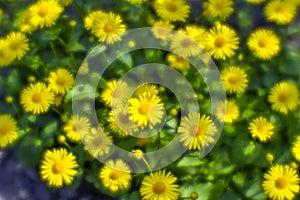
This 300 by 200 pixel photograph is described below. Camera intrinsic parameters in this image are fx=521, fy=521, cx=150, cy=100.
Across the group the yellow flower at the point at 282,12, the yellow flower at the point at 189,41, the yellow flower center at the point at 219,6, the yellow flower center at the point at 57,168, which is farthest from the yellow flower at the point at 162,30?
the yellow flower center at the point at 57,168

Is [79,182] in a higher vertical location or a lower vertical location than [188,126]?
lower

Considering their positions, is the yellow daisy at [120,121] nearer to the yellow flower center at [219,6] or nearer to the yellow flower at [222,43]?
the yellow flower at [222,43]

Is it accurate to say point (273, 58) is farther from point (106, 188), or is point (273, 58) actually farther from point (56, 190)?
point (56, 190)

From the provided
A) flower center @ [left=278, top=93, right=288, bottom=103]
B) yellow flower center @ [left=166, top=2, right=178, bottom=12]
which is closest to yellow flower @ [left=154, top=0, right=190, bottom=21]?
yellow flower center @ [left=166, top=2, right=178, bottom=12]

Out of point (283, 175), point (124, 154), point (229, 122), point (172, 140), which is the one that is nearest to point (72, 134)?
point (124, 154)

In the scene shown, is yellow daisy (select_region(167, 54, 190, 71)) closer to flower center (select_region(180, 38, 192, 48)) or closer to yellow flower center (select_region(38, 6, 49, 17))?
flower center (select_region(180, 38, 192, 48))

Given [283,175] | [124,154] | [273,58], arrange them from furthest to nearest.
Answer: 1. [273,58]
2. [124,154]
3. [283,175]

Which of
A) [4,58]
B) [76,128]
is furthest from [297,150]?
[4,58]
